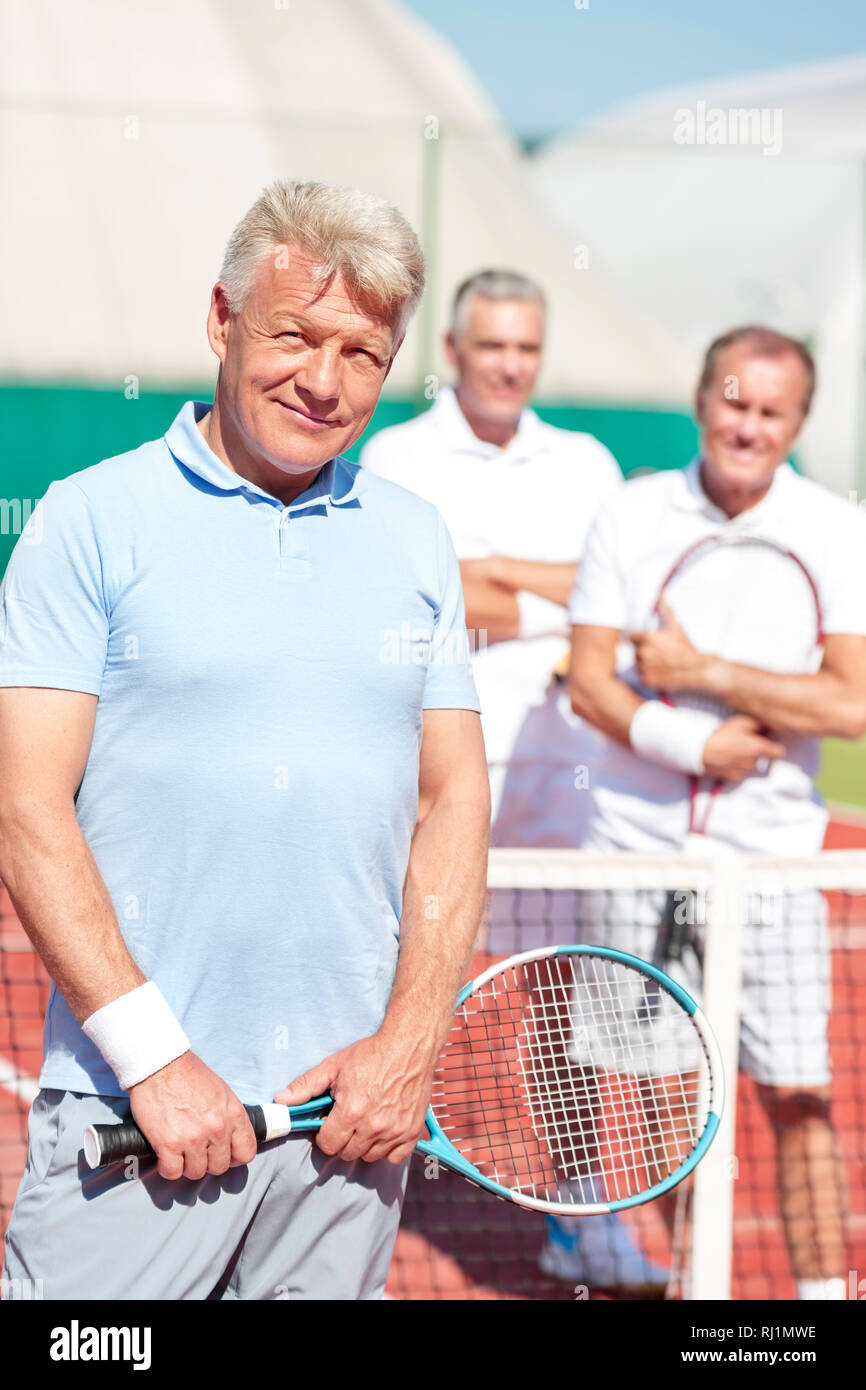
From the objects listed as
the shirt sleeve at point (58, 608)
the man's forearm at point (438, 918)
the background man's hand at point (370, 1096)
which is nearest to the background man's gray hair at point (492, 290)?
the man's forearm at point (438, 918)

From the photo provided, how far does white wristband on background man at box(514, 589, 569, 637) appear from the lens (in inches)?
152

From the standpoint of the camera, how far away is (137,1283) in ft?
6.14

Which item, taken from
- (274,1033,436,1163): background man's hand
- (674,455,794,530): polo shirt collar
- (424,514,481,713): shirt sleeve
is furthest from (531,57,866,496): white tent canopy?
(274,1033,436,1163): background man's hand

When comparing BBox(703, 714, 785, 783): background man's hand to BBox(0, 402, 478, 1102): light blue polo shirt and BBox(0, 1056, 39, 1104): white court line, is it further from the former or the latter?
BBox(0, 1056, 39, 1104): white court line

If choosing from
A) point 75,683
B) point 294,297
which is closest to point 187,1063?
point 75,683

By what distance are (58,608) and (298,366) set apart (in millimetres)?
464

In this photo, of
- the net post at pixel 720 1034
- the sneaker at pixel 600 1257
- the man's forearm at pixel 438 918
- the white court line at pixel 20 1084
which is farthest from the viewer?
the white court line at pixel 20 1084

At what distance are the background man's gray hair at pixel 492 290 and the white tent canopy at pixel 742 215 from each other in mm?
9083

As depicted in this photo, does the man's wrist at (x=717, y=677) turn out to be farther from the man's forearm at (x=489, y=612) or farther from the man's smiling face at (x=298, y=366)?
the man's smiling face at (x=298, y=366)

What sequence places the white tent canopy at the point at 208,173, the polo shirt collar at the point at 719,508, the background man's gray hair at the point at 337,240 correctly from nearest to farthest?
the background man's gray hair at the point at 337,240 → the polo shirt collar at the point at 719,508 → the white tent canopy at the point at 208,173

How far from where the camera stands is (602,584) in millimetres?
3457

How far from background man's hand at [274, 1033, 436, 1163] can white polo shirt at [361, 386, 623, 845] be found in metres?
1.91

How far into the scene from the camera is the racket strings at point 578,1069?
2549 mm
